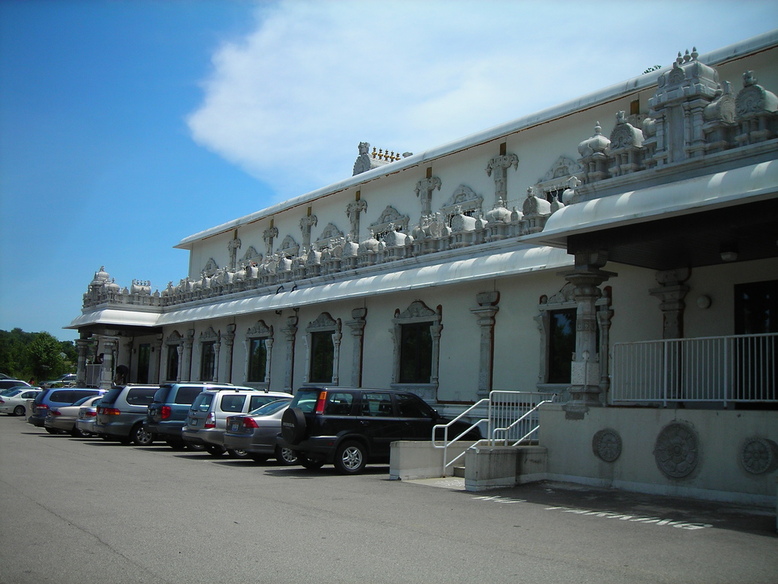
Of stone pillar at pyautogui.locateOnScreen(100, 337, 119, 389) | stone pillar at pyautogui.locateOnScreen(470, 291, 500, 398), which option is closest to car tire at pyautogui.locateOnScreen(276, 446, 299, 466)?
stone pillar at pyautogui.locateOnScreen(470, 291, 500, 398)

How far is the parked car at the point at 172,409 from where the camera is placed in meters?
21.7

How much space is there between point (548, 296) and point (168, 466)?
921 cm

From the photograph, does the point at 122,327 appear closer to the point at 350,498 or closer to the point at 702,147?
the point at 350,498

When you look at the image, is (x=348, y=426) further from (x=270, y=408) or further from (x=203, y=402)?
(x=203, y=402)

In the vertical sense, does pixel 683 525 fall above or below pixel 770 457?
below

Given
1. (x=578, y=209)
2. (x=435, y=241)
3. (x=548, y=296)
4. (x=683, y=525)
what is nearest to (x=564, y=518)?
(x=683, y=525)

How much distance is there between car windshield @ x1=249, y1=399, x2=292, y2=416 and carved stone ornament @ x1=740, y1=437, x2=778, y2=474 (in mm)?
10327

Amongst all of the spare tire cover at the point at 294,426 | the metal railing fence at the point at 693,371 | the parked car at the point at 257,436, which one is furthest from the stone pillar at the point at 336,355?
the metal railing fence at the point at 693,371

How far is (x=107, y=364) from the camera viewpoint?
130ft

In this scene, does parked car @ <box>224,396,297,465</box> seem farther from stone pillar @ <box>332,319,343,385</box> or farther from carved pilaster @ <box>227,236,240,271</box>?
carved pilaster @ <box>227,236,240,271</box>

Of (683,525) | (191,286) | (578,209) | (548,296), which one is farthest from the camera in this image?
(191,286)

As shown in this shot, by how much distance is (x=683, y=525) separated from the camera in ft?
32.9

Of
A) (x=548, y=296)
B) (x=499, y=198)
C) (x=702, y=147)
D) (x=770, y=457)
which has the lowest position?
(x=770, y=457)

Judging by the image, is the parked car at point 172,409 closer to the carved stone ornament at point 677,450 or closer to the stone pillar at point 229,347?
the stone pillar at point 229,347
